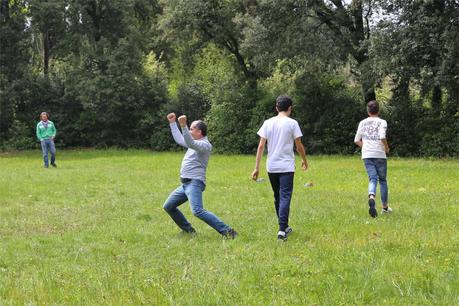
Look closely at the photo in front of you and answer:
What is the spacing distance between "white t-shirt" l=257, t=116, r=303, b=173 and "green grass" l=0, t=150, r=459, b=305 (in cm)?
96

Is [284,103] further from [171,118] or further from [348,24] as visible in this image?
[348,24]

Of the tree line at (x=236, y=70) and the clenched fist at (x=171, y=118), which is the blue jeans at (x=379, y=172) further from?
the tree line at (x=236, y=70)

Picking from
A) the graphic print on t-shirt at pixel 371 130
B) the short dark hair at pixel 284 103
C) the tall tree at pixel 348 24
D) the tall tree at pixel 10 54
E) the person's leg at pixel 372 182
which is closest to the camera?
the short dark hair at pixel 284 103

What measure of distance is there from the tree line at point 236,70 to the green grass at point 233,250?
895 centimetres

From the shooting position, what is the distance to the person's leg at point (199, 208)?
7.27 m

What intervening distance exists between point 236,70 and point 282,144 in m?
24.4

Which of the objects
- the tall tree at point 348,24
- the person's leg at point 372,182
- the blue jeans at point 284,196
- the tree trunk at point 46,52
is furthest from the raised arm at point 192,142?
the tree trunk at point 46,52

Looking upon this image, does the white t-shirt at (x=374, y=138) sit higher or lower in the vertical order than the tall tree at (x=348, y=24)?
lower

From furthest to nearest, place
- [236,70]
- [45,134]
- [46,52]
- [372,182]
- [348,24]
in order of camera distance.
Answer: [46,52] < [236,70] < [348,24] < [45,134] < [372,182]

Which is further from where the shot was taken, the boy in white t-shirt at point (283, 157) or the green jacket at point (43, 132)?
the green jacket at point (43, 132)

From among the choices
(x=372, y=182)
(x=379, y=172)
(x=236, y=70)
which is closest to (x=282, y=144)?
(x=372, y=182)

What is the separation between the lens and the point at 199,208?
726 cm

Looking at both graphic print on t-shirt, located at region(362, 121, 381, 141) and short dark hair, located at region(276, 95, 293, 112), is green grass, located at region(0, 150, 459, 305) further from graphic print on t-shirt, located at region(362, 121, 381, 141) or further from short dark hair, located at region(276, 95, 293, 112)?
short dark hair, located at region(276, 95, 293, 112)

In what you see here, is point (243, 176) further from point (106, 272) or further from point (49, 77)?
point (49, 77)
